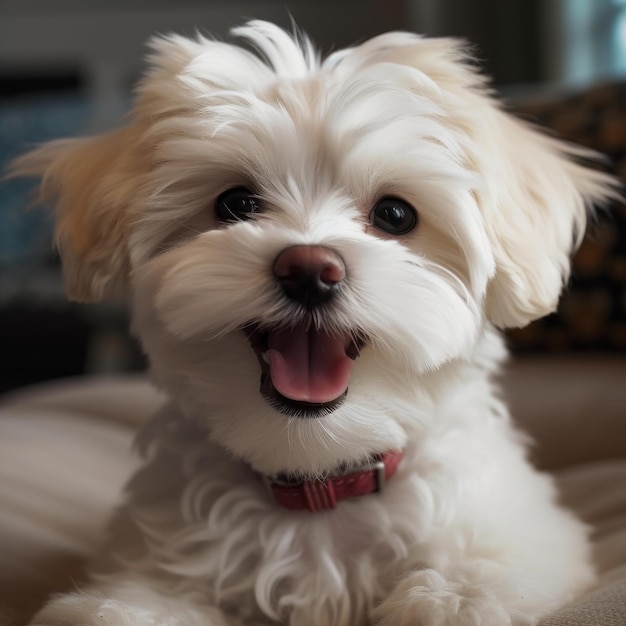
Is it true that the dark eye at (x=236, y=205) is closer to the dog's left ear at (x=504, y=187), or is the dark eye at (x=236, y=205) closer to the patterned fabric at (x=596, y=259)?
the dog's left ear at (x=504, y=187)

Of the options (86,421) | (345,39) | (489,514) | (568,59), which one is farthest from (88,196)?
(345,39)

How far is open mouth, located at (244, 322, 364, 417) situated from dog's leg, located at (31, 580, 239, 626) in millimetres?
375

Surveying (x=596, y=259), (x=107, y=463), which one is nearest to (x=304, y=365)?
(x=107, y=463)

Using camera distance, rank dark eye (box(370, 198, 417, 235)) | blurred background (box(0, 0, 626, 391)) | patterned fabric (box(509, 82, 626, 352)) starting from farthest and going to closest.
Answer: blurred background (box(0, 0, 626, 391)), patterned fabric (box(509, 82, 626, 352)), dark eye (box(370, 198, 417, 235))

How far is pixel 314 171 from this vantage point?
134 cm

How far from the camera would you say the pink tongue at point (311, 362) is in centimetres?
124

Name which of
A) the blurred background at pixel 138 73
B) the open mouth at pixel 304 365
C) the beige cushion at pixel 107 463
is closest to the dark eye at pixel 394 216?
the open mouth at pixel 304 365

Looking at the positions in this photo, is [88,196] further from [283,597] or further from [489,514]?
[489,514]

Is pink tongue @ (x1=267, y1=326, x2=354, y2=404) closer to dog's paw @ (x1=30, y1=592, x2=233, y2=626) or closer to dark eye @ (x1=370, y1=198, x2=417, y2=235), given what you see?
dark eye @ (x1=370, y1=198, x2=417, y2=235)

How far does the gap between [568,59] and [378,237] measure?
165 inches

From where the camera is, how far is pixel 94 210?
1.40 m

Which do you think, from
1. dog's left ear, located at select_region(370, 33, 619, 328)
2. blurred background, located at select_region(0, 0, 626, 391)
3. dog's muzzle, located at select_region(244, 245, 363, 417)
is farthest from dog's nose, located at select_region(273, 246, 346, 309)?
blurred background, located at select_region(0, 0, 626, 391)

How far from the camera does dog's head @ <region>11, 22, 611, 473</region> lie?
3.96 feet

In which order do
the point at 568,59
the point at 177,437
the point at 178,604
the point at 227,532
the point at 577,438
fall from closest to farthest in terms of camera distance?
the point at 178,604 → the point at 227,532 → the point at 177,437 → the point at 577,438 → the point at 568,59
